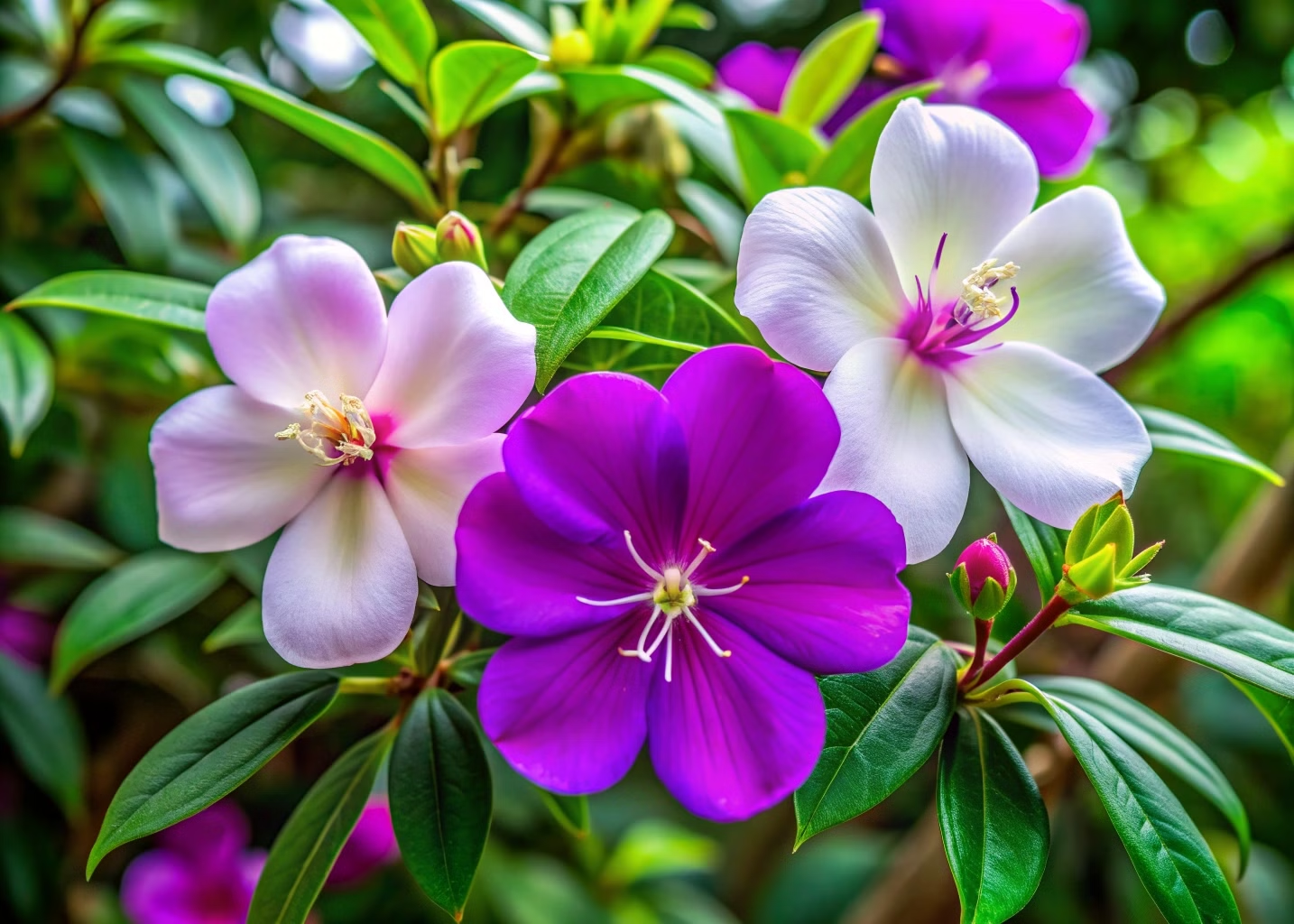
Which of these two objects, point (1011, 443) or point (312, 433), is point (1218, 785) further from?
point (312, 433)

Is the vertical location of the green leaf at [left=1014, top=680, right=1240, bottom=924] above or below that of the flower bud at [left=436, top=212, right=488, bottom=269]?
below

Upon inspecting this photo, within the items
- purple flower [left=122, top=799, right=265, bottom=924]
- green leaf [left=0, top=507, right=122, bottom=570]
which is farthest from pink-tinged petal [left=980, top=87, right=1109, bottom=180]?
purple flower [left=122, top=799, right=265, bottom=924]

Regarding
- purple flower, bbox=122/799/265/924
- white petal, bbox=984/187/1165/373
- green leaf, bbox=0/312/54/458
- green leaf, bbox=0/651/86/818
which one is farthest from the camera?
purple flower, bbox=122/799/265/924

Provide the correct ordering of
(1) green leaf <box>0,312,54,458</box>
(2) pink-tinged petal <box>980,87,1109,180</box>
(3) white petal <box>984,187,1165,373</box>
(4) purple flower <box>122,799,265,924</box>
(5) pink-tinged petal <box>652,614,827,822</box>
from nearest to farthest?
(5) pink-tinged petal <box>652,614,827,822</box>
(3) white petal <box>984,187,1165,373</box>
(1) green leaf <box>0,312,54,458</box>
(2) pink-tinged petal <box>980,87,1109,180</box>
(4) purple flower <box>122,799,265,924</box>

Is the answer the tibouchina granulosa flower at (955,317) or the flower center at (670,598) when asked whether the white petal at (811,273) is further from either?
the flower center at (670,598)

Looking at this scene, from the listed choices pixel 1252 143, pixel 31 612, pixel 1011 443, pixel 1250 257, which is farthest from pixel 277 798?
pixel 1252 143

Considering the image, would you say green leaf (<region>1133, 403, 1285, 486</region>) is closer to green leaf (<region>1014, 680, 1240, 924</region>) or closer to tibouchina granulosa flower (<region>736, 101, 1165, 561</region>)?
tibouchina granulosa flower (<region>736, 101, 1165, 561</region>)
